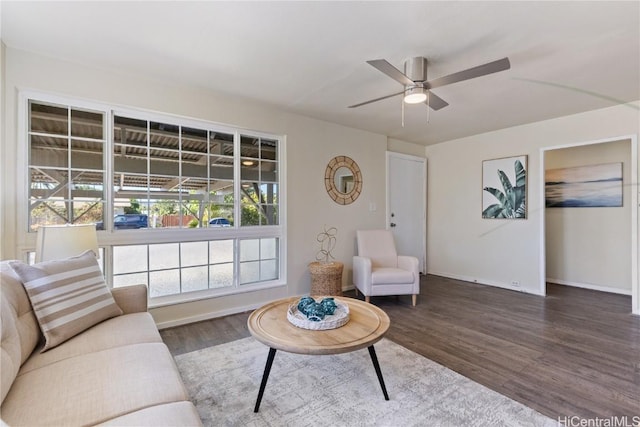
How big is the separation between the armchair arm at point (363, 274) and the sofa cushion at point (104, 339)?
91.0 inches

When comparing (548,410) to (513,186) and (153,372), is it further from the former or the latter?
(513,186)

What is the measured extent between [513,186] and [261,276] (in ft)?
12.2

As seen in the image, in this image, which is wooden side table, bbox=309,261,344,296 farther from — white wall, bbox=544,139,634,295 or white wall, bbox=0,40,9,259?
white wall, bbox=544,139,634,295

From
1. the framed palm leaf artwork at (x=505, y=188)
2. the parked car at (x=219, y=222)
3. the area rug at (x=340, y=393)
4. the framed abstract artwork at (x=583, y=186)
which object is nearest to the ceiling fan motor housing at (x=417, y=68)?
the area rug at (x=340, y=393)

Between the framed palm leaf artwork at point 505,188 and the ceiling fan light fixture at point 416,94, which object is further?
the framed palm leaf artwork at point 505,188

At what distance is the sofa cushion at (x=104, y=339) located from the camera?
4.73ft

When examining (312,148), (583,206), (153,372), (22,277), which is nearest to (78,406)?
(153,372)

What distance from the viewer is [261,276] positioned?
3.61 m

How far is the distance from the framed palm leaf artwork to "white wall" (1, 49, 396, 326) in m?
1.57

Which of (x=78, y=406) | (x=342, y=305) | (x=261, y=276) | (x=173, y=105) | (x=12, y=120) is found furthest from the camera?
(x=261, y=276)

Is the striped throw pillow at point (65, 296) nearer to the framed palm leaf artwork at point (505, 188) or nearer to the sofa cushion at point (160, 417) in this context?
the sofa cushion at point (160, 417)

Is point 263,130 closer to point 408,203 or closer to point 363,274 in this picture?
point 363,274

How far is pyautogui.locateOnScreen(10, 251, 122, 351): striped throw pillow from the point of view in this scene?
5.16ft

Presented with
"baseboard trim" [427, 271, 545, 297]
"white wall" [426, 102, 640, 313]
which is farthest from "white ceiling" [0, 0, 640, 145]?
"baseboard trim" [427, 271, 545, 297]
